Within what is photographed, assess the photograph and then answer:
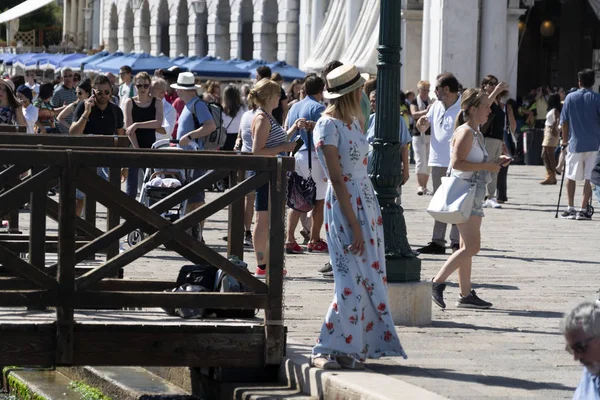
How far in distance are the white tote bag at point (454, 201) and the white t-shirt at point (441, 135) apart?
13.5 feet

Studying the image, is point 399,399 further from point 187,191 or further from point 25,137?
point 25,137

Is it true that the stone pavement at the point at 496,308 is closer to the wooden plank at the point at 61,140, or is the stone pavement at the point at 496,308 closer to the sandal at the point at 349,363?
the sandal at the point at 349,363

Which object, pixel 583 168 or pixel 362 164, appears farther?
pixel 583 168

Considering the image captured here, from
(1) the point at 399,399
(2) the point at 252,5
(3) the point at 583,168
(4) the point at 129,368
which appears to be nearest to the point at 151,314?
(4) the point at 129,368

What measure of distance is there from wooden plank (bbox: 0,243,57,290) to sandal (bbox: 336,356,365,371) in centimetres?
151

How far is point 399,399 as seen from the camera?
6160 millimetres

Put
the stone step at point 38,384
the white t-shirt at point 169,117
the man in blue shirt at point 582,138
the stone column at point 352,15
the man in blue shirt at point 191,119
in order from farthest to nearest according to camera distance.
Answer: the stone column at point 352,15 < the white t-shirt at point 169,117 < the man in blue shirt at point 582,138 < the man in blue shirt at point 191,119 < the stone step at point 38,384

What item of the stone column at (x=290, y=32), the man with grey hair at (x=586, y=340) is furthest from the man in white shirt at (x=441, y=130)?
the stone column at (x=290, y=32)

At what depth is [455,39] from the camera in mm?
29688

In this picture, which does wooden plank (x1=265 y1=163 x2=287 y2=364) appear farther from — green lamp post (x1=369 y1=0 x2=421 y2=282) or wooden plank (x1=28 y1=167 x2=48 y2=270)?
green lamp post (x1=369 y1=0 x2=421 y2=282)

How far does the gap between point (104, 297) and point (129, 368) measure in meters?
1.65

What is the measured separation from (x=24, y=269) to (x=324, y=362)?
1593 millimetres

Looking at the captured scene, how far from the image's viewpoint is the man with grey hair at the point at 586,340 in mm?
4133

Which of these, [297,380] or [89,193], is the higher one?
[89,193]
